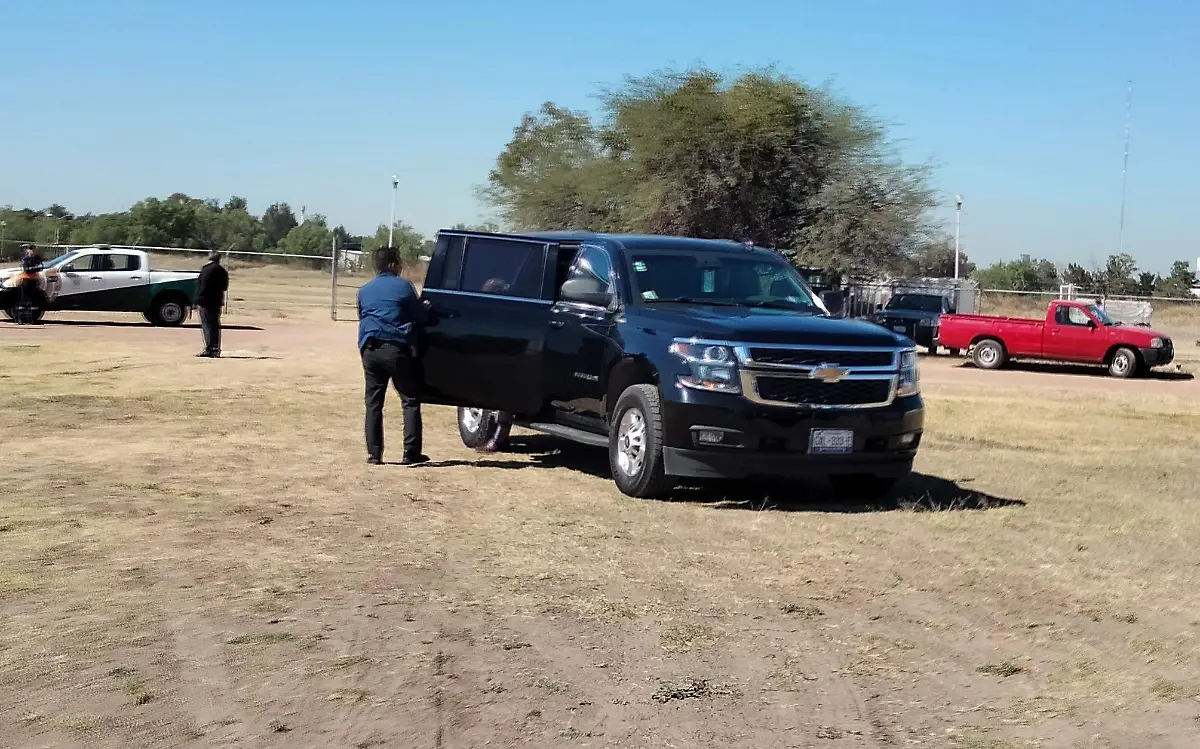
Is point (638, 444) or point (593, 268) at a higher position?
point (593, 268)

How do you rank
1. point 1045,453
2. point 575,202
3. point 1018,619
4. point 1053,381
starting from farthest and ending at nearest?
point 575,202 < point 1053,381 < point 1045,453 < point 1018,619

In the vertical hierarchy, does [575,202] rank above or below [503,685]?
above

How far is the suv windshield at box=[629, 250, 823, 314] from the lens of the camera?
10625 mm

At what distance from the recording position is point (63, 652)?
556cm

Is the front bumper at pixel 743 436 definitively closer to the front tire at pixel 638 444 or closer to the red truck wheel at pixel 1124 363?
the front tire at pixel 638 444

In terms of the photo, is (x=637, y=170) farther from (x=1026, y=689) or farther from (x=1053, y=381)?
(x=1026, y=689)

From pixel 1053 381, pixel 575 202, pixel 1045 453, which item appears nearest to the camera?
pixel 1045 453

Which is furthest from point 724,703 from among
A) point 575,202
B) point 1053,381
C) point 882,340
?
point 575,202

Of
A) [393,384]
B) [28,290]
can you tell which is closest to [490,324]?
[393,384]

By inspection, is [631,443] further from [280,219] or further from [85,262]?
[280,219]

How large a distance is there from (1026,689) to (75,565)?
15.4ft

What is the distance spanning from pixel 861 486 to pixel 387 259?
14.1 ft

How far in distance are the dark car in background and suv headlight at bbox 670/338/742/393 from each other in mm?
24538

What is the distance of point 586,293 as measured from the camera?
10.6 meters
